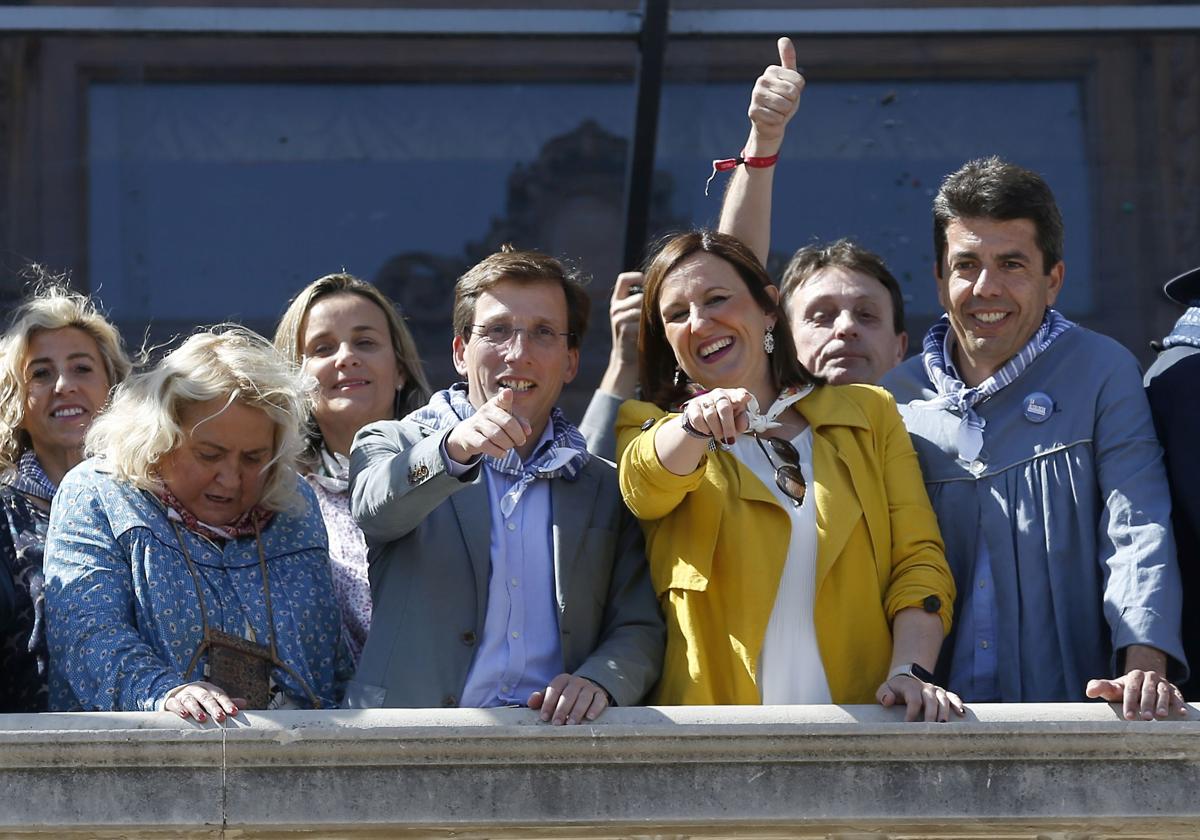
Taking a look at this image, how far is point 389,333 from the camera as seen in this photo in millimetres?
4379

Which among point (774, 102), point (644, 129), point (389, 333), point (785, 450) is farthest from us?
point (644, 129)

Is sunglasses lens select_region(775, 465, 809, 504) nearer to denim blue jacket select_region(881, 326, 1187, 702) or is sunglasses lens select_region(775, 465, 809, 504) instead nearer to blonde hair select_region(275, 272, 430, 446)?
denim blue jacket select_region(881, 326, 1187, 702)

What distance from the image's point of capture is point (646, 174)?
594 cm

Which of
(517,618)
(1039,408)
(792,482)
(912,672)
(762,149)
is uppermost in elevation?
(762,149)

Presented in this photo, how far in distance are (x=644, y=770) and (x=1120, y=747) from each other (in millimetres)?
798

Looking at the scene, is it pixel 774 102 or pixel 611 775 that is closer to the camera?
pixel 611 775

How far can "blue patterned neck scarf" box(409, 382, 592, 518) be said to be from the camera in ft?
11.3

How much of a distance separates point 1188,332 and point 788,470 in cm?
86

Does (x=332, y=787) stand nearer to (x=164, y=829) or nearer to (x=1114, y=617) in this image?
(x=164, y=829)

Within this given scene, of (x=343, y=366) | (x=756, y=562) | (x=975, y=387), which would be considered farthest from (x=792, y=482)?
(x=343, y=366)

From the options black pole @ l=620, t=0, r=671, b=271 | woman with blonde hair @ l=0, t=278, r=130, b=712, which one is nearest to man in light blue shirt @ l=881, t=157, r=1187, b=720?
woman with blonde hair @ l=0, t=278, r=130, b=712

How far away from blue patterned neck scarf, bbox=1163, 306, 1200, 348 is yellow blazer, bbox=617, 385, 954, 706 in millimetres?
637

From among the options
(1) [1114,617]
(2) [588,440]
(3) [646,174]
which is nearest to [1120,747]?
(1) [1114,617]

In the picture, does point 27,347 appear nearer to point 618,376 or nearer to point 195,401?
point 195,401
